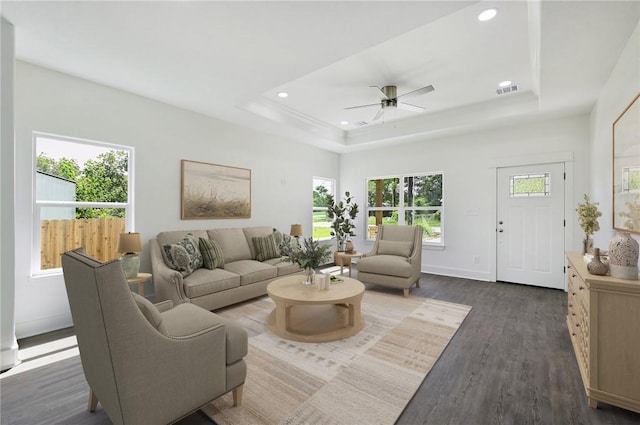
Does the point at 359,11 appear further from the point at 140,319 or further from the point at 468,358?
the point at 468,358

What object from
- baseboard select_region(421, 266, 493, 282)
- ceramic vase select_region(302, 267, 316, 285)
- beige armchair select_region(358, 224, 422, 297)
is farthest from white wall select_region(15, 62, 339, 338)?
baseboard select_region(421, 266, 493, 282)

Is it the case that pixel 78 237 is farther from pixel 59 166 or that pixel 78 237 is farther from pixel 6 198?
pixel 6 198

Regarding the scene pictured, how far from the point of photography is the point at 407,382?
2.16m

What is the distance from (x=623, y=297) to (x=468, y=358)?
1.19 metres

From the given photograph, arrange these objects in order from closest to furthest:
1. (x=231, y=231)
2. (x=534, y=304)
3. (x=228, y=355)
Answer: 1. (x=228, y=355)
2. (x=534, y=304)
3. (x=231, y=231)

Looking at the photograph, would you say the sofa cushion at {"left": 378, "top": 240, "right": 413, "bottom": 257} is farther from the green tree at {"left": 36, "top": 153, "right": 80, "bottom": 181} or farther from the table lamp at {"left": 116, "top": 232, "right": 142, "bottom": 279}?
the green tree at {"left": 36, "top": 153, "right": 80, "bottom": 181}

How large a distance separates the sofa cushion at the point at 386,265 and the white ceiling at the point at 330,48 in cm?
253

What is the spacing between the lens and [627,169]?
→ 2.28 m

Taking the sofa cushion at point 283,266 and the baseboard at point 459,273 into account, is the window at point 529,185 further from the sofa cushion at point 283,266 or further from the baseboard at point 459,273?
the sofa cushion at point 283,266

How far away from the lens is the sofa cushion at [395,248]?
15.6ft

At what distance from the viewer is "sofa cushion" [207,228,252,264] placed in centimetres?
443

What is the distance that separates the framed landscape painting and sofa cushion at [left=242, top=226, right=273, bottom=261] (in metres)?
0.30

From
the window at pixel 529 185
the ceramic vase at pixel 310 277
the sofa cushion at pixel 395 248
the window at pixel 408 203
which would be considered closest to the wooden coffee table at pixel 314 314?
the ceramic vase at pixel 310 277

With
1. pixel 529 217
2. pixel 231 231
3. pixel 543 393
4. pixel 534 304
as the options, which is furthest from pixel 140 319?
pixel 529 217
